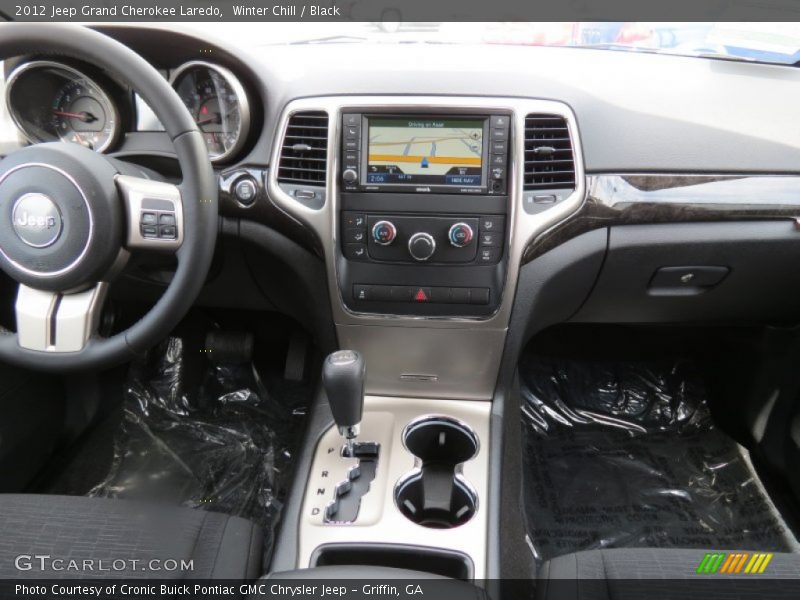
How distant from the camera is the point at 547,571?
101cm

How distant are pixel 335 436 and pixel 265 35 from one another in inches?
37.3

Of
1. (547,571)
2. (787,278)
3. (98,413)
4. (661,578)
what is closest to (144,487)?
(98,413)

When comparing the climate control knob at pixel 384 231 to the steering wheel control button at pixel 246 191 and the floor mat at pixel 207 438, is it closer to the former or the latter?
the steering wheel control button at pixel 246 191

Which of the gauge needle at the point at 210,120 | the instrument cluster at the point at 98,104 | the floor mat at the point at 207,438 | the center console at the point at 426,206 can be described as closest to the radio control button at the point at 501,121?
the center console at the point at 426,206

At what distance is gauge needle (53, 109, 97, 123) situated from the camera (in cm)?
138

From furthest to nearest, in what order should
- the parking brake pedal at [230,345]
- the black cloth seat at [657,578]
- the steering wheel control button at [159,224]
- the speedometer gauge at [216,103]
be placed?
the parking brake pedal at [230,345] → the speedometer gauge at [216,103] → the steering wheel control button at [159,224] → the black cloth seat at [657,578]

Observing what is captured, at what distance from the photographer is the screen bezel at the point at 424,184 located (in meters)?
1.19

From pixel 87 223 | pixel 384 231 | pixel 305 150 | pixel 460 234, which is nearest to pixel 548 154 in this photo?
pixel 460 234

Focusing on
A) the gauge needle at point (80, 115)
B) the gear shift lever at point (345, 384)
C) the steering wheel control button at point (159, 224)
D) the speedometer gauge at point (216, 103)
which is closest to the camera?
the steering wheel control button at point (159, 224)

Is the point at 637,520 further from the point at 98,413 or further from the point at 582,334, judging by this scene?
the point at 98,413

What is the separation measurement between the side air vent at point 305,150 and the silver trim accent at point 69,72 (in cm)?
41

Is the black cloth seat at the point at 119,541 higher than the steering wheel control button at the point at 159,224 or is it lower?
lower

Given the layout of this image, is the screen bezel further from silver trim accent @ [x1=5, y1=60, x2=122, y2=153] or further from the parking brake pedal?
the parking brake pedal

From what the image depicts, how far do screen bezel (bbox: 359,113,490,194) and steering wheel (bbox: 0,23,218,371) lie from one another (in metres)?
0.32
